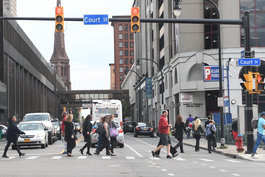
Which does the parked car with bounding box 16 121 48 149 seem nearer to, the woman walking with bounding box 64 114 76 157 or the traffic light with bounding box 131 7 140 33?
the woman walking with bounding box 64 114 76 157

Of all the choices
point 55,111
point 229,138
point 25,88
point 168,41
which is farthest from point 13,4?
point 229,138

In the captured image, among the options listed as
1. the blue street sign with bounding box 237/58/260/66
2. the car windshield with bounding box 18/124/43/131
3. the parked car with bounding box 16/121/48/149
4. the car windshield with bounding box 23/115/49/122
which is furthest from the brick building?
the blue street sign with bounding box 237/58/260/66

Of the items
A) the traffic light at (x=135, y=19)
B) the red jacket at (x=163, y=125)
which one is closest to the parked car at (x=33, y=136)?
the red jacket at (x=163, y=125)

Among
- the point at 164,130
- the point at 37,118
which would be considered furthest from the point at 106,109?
the point at 164,130

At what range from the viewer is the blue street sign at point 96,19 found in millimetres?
19125

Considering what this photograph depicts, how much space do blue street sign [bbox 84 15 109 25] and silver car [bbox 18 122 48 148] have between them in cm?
1152

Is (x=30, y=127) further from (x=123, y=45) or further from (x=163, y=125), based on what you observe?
(x=123, y=45)

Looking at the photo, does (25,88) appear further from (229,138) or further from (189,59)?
(229,138)

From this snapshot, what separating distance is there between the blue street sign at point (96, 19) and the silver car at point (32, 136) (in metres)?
11.5

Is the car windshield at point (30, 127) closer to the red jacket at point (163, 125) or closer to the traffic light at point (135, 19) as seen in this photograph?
the red jacket at point (163, 125)

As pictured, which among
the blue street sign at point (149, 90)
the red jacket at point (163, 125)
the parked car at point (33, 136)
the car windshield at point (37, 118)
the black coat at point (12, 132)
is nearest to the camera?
the red jacket at point (163, 125)

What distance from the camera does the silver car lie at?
28.8m

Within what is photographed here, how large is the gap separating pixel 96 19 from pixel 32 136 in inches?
459

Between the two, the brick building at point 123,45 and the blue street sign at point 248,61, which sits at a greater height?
the brick building at point 123,45
